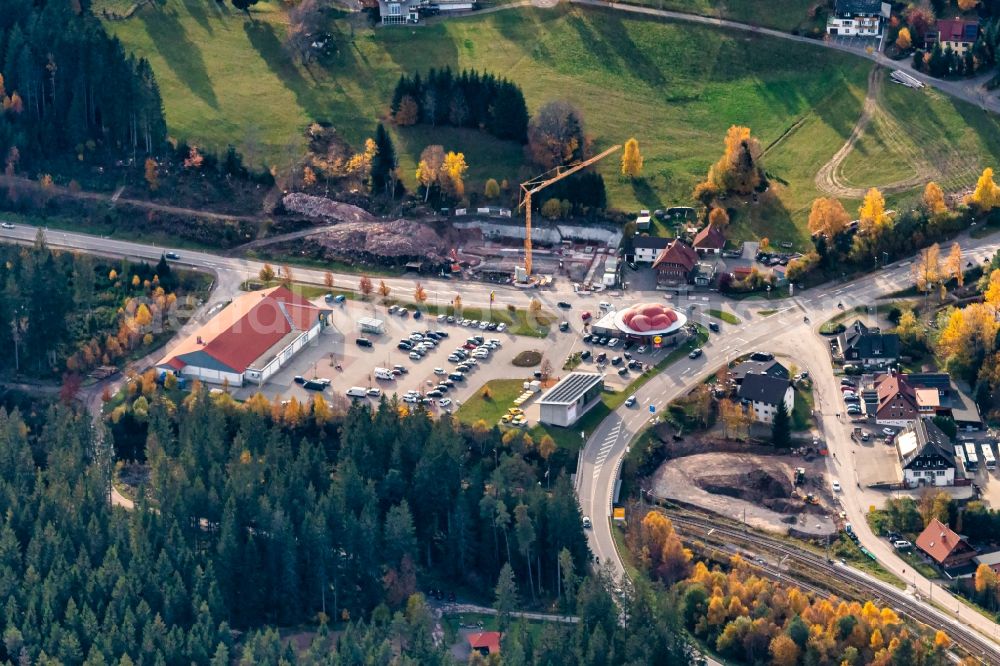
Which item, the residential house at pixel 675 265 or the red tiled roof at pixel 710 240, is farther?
the red tiled roof at pixel 710 240

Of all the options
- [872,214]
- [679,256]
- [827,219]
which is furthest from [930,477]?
[679,256]

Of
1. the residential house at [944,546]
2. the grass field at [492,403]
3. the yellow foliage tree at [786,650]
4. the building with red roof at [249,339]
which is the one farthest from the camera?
the building with red roof at [249,339]

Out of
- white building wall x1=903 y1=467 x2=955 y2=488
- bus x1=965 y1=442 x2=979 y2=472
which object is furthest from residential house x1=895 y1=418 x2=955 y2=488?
bus x1=965 y1=442 x2=979 y2=472

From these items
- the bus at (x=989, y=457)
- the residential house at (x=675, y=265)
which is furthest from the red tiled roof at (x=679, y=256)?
the bus at (x=989, y=457)

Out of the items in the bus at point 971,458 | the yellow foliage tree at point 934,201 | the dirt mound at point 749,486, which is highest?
the yellow foliage tree at point 934,201

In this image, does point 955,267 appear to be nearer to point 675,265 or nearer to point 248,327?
point 675,265

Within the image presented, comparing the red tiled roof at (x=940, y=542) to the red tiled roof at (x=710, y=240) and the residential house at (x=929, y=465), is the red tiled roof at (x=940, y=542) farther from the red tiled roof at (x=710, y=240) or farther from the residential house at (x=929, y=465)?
the red tiled roof at (x=710, y=240)

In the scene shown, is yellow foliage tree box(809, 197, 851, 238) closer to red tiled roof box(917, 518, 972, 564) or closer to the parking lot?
the parking lot
